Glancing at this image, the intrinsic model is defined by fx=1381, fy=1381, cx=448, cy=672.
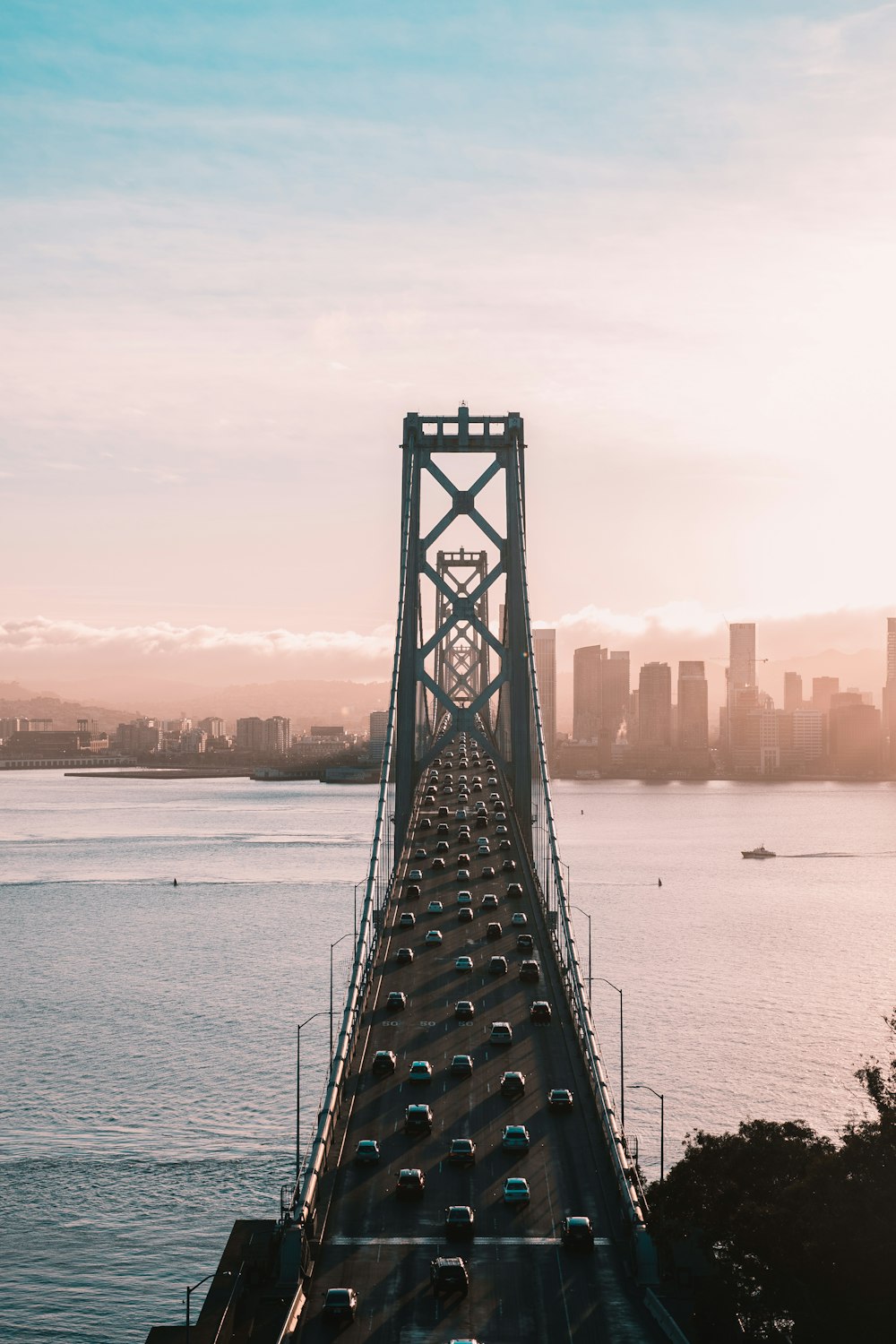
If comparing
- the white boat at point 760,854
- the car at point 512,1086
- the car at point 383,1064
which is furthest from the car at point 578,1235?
the white boat at point 760,854

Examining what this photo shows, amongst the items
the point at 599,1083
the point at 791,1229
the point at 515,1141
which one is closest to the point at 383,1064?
the point at 515,1141

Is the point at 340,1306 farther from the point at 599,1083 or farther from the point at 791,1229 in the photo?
the point at 791,1229

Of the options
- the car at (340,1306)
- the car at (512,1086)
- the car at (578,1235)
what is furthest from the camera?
the car at (512,1086)

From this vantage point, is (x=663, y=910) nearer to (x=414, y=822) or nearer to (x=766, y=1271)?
(x=414, y=822)

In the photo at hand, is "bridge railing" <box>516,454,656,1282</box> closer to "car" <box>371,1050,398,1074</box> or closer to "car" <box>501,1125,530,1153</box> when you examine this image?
"car" <box>501,1125,530,1153</box>

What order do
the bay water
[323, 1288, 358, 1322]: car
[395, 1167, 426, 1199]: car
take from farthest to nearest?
the bay water < [395, 1167, 426, 1199]: car < [323, 1288, 358, 1322]: car

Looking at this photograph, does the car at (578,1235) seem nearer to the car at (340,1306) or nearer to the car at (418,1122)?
the car at (340,1306)

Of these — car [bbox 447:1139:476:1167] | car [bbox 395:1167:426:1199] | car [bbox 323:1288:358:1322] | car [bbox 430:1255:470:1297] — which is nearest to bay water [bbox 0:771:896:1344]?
car [bbox 447:1139:476:1167]
